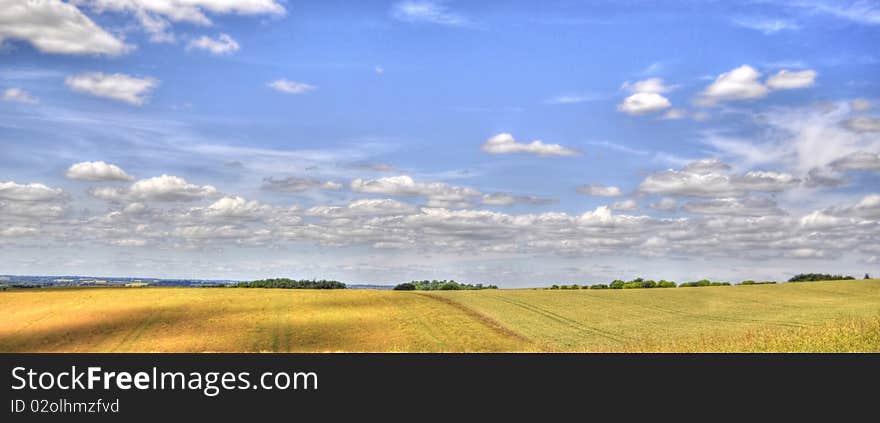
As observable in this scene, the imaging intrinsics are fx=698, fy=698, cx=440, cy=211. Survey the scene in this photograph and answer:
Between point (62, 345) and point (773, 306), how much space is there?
64.8 meters

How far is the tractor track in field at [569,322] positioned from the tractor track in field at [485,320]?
17.8 feet

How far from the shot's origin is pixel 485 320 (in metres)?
57.3

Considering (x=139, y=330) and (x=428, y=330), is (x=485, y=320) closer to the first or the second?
(x=428, y=330)

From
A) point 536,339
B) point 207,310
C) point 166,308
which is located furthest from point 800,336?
point 166,308

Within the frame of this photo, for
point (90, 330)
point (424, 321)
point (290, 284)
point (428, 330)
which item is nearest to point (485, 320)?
point (424, 321)

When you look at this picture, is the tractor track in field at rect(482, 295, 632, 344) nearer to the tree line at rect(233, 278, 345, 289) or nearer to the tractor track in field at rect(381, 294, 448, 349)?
the tractor track in field at rect(381, 294, 448, 349)

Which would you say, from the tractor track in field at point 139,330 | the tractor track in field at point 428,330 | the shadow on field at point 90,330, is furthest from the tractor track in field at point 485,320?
the tractor track in field at point 139,330

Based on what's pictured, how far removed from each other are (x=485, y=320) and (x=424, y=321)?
5.06m

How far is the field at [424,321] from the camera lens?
140 ft

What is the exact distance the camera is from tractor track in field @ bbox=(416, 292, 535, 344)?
48812 millimetres

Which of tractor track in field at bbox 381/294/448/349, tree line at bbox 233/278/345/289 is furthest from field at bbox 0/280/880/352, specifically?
tree line at bbox 233/278/345/289

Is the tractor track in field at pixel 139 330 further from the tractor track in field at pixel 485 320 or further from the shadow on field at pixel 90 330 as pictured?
the tractor track in field at pixel 485 320

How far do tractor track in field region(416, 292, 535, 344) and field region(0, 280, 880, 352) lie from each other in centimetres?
11
